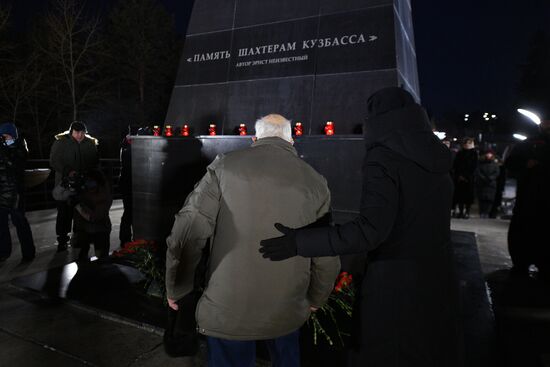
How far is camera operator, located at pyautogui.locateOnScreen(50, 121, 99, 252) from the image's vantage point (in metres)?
5.86

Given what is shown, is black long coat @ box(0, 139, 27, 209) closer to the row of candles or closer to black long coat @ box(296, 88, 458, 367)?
the row of candles

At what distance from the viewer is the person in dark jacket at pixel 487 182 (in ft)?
32.7

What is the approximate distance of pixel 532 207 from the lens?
4.95m

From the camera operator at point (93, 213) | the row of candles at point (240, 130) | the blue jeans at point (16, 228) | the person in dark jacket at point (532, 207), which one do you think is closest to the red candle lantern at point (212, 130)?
the row of candles at point (240, 130)

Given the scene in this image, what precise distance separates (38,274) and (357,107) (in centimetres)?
449

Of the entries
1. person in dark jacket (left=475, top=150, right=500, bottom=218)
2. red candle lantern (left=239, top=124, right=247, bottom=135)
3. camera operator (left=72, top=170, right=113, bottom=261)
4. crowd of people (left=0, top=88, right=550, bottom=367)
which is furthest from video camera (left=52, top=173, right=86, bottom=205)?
A: person in dark jacket (left=475, top=150, right=500, bottom=218)

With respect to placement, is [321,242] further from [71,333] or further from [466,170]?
[466,170]

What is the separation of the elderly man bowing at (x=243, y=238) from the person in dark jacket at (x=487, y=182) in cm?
970

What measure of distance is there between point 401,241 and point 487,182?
377 inches

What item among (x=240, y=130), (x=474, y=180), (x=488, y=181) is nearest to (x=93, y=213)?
(x=240, y=130)

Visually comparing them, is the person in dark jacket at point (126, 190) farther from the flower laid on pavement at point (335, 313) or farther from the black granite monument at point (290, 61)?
the flower laid on pavement at point (335, 313)

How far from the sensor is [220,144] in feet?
18.8

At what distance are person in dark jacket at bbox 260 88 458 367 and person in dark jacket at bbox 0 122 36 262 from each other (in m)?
4.94

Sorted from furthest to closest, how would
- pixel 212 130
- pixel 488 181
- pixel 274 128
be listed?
1. pixel 488 181
2. pixel 212 130
3. pixel 274 128
